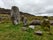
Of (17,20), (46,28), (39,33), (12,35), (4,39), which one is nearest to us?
(4,39)

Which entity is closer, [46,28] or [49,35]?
[49,35]

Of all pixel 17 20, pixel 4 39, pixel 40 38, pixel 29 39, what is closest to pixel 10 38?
pixel 4 39

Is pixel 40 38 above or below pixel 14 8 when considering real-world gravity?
below

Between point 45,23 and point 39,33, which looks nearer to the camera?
point 39,33

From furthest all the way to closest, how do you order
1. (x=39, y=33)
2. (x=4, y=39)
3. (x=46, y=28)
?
(x=46, y=28) < (x=39, y=33) < (x=4, y=39)

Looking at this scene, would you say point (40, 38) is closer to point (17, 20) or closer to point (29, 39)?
point (29, 39)

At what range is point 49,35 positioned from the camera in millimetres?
17891

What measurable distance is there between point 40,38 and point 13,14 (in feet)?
37.0

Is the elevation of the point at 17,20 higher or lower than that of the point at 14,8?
lower

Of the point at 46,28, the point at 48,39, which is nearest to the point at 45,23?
the point at 46,28

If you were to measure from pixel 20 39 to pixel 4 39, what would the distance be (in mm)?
1329

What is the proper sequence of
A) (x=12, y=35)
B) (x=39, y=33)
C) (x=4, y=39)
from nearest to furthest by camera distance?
(x=4, y=39)
(x=12, y=35)
(x=39, y=33)

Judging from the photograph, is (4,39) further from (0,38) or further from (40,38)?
(40,38)

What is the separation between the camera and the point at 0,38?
14938 mm
